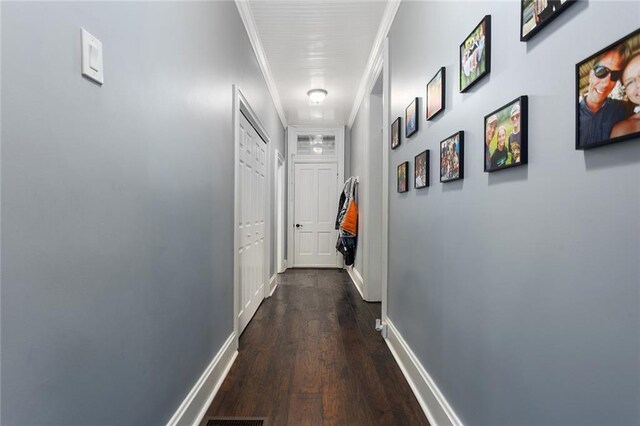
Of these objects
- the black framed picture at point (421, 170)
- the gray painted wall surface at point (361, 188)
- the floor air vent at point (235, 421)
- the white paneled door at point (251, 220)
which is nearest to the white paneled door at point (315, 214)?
the gray painted wall surface at point (361, 188)

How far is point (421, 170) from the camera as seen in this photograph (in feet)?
6.35

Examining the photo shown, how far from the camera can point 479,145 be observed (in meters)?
1.28

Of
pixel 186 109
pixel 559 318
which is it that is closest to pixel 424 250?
pixel 559 318

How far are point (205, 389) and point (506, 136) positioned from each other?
1867 millimetres

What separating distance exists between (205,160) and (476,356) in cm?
160

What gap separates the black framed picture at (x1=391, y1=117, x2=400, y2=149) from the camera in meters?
2.48

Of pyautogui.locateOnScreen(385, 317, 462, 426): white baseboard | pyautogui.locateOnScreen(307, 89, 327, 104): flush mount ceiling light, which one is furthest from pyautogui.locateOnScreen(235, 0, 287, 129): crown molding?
pyautogui.locateOnScreen(385, 317, 462, 426): white baseboard

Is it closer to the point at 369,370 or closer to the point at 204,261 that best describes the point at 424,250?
the point at 369,370

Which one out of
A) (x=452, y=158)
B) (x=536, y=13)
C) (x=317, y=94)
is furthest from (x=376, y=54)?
(x=536, y=13)

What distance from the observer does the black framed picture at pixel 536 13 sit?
834 mm

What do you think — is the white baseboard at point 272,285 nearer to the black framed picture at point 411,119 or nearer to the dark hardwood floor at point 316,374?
the dark hardwood floor at point 316,374

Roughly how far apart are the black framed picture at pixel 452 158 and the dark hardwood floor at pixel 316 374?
1244 mm

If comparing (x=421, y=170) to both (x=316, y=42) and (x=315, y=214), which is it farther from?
(x=315, y=214)

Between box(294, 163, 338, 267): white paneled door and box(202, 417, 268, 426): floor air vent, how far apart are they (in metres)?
4.41
